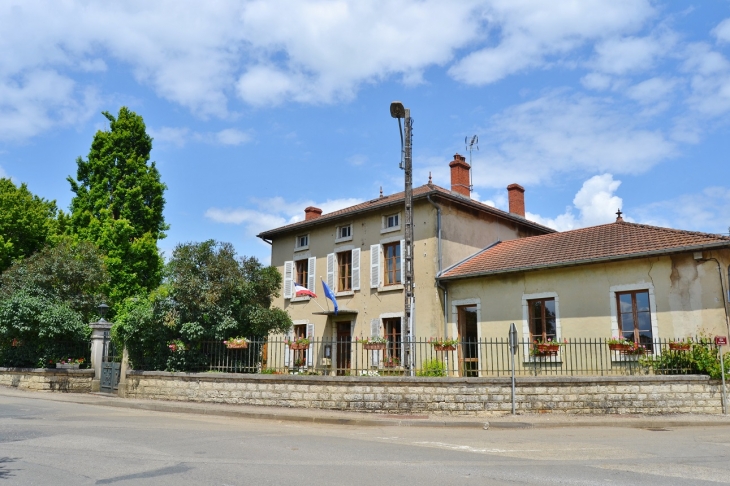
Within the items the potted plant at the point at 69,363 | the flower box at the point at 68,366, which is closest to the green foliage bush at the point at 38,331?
the potted plant at the point at 69,363

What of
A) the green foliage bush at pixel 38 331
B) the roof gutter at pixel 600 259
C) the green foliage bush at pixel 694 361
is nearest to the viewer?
the green foliage bush at pixel 694 361

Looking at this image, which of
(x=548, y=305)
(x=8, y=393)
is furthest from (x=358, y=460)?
(x=8, y=393)

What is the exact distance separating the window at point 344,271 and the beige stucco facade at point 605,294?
14.4 ft

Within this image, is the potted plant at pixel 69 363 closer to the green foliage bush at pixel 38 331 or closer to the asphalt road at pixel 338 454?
the green foliage bush at pixel 38 331

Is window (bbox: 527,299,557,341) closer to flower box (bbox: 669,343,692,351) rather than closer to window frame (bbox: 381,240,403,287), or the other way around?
flower box (bbox: 669,343,692,351)

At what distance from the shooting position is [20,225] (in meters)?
28.8

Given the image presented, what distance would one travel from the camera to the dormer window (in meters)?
24.1

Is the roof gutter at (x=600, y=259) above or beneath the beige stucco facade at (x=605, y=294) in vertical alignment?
above

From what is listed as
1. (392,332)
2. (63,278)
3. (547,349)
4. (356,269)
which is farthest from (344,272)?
(63,278)

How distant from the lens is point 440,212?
20047 mm

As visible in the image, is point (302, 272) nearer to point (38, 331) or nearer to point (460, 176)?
point (460, 176)

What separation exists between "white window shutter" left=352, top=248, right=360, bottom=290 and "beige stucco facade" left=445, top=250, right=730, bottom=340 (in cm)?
371

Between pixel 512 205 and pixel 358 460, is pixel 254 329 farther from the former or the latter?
pixel 512 205

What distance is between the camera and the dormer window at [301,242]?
948 inches
